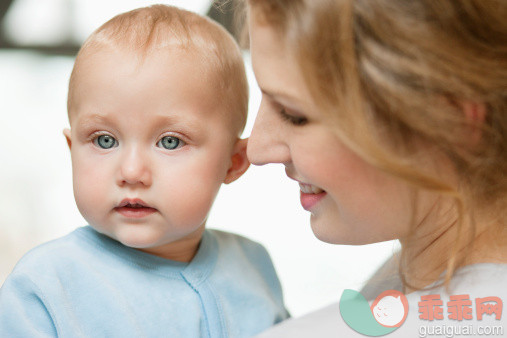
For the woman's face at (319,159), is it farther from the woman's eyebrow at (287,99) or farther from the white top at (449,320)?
the white top at (449,320)

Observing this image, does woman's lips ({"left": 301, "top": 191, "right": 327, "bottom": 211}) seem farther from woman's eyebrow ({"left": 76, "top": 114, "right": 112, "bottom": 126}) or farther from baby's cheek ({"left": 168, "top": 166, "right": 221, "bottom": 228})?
woman's eyebrow ({"left": 76, "top": 114, "right": 112, "bottom": 126})

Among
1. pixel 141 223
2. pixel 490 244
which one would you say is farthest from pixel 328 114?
pixel 141 223

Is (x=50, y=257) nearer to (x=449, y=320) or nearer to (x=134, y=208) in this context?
(x=134, y=208)

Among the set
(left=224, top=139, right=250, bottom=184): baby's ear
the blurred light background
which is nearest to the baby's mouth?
(left=224, top=139, right=250, bottom=184): baby's ear

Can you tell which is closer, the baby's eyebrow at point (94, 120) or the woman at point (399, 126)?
the woman at point (399, 126)

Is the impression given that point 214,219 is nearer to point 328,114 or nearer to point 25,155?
point 25,155

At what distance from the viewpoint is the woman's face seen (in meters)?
0.93

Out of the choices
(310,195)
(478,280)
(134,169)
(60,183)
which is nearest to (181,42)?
(134,169)

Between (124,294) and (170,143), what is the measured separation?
297 millimetres

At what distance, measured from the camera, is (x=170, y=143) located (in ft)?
3.88

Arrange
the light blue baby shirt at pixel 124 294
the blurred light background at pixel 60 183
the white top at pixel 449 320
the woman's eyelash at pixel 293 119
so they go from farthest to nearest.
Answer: the blurred light background at pixel 60 183, the light blue baby shirt at pixel 124 294, the woman's eyelash at pixel 293 119, the white top at pixel 449 320

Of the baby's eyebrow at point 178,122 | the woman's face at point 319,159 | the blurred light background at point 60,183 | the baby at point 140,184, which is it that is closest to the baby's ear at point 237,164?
the baby at point 140,184

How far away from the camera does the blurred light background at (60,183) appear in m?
2.81

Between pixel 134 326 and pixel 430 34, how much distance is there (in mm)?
716
